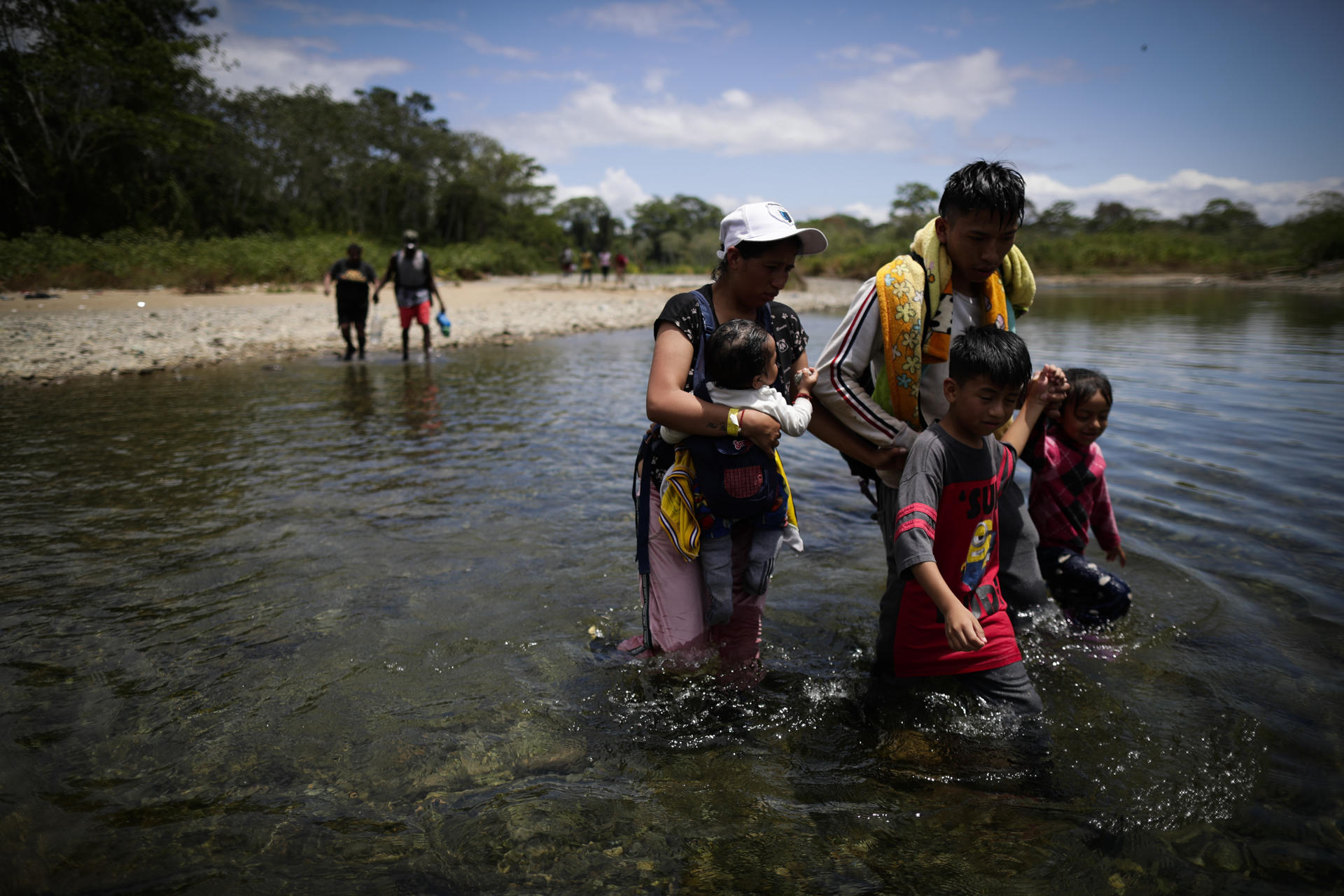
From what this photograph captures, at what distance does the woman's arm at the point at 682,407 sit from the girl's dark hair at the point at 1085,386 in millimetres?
1745

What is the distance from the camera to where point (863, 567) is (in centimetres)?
504

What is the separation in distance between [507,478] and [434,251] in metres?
36.7

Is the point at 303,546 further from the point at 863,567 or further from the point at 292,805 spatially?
the point at 863,567

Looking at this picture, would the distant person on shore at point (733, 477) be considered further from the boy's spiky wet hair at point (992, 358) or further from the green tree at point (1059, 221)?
the green tree at point (1059, 221)

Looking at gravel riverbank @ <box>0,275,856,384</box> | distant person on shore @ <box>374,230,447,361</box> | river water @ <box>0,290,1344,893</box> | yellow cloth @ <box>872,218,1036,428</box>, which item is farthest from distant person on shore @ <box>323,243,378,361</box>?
yellow cloth @ <box>872,218,1036,428</box>

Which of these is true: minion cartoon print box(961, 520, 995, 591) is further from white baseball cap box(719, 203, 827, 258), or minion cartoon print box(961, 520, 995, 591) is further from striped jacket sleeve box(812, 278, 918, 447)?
white baseball cap box(719, 203, 827, 258)

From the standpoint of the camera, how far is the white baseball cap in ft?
8.44

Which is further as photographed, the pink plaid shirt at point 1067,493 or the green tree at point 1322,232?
the green tree at point 1322,232

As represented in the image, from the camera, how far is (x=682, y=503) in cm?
276

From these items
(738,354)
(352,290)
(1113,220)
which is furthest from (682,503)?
(1113,220)

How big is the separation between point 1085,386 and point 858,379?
132 centimetres

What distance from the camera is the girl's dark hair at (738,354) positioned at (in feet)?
8.49

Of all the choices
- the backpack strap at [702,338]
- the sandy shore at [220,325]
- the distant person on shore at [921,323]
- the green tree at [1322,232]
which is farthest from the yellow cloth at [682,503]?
the green tree at [1322,232]

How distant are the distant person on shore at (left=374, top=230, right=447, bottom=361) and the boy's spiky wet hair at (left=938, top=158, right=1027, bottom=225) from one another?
Result: 10.7 metres
